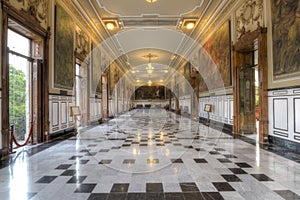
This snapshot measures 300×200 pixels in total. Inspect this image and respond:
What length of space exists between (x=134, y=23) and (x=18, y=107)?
236 inches

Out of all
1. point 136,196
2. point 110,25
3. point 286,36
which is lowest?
point 136,196

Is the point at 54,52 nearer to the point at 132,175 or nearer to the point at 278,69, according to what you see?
the point at 132,175

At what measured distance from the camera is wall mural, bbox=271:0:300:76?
13.7 feet

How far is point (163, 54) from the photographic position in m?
15.2

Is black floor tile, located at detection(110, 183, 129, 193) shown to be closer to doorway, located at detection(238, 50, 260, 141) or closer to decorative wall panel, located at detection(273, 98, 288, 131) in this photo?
decorative wall panel, located at detection(273, 98, 288, 131)

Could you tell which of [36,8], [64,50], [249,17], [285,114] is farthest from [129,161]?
[249,17]

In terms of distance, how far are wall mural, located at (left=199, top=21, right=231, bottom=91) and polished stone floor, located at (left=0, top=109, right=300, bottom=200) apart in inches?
152

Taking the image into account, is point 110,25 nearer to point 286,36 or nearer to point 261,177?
point 286,36

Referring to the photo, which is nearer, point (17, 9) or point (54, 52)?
point (17, 9)

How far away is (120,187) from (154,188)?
17.7 inches

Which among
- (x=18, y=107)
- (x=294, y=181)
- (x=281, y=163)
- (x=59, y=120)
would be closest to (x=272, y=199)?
(x=294, y=181)

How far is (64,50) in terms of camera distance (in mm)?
6754

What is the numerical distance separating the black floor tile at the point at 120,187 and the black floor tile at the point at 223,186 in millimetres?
1189

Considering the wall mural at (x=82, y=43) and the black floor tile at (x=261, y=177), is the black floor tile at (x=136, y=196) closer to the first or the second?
the black floor tile at (x=261, y=177)
